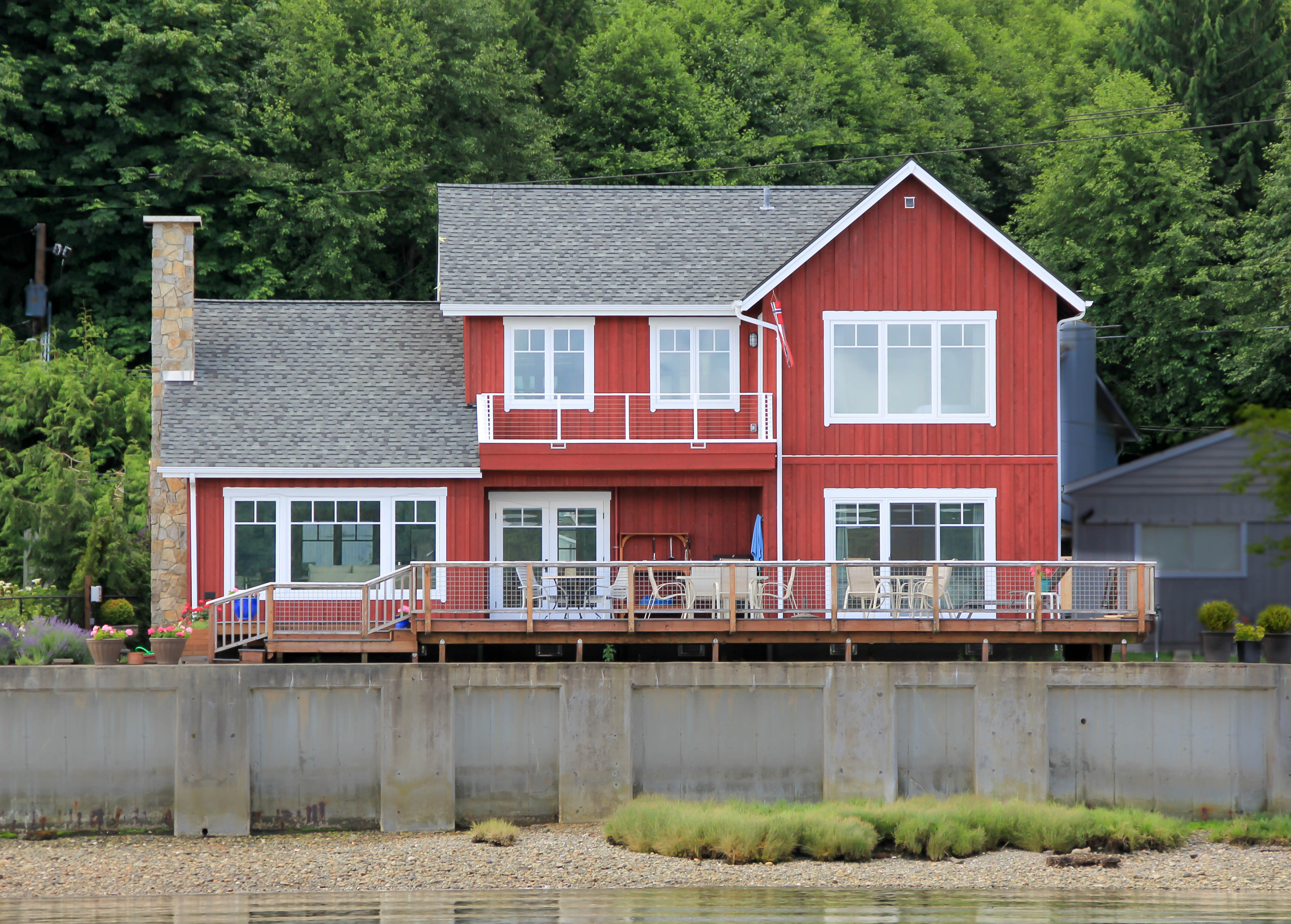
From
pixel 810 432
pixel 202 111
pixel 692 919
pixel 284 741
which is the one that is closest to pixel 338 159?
pixel 202 111

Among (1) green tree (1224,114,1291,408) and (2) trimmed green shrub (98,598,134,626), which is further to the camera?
(1) green tree (1224,114,1291,408)

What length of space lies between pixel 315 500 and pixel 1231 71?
1224 inches

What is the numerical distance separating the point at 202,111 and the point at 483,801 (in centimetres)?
2563

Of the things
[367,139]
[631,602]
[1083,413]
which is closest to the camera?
[631,602]

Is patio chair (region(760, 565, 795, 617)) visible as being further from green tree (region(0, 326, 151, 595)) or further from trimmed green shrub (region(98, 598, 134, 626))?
green tree (region(0, 326, 151, 595))

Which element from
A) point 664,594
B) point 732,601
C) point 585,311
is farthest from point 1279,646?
point 585,311

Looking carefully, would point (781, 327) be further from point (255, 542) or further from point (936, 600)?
point (255, 542)

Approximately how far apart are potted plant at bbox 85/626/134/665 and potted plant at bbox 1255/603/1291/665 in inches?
717

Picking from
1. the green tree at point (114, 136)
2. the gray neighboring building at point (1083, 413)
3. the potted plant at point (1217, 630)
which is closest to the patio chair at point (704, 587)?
the potted plant at point (1217, 630)

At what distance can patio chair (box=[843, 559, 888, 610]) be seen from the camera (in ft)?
72.6

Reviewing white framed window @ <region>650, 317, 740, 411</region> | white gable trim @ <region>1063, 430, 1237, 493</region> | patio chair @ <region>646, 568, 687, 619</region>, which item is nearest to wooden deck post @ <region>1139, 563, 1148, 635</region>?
white gable trim @ <region>1063, 430, 1237, 493</region>

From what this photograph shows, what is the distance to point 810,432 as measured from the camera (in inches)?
981

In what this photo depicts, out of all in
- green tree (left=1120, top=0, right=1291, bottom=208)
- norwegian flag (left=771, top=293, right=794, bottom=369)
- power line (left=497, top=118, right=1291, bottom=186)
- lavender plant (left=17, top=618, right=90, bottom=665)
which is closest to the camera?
lavender plant (left=17, top=618, right=90, bottom=665)

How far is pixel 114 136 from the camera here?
39344 millimetres
